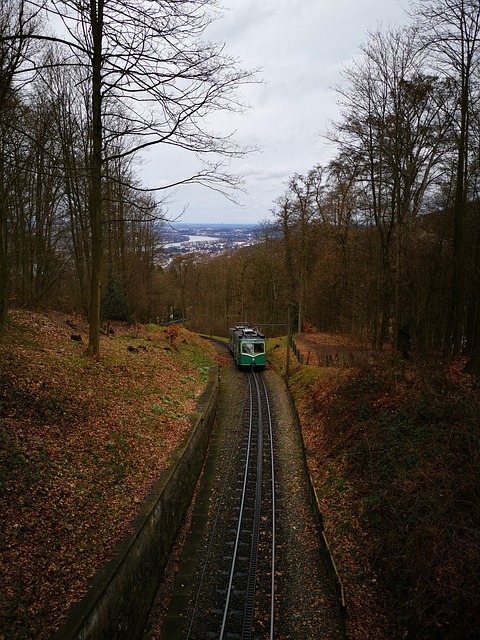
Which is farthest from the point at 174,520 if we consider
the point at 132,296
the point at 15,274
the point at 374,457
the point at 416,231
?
the point at 132,296

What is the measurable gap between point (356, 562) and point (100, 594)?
5428 millimetres

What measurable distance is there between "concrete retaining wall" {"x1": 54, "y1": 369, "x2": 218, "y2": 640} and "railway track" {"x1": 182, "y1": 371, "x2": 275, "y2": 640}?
917 millimetres

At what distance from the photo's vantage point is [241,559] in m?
9.84

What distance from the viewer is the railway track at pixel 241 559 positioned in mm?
8016

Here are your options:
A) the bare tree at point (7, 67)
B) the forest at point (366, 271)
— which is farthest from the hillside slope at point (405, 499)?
the bare tree at point (7, 67)

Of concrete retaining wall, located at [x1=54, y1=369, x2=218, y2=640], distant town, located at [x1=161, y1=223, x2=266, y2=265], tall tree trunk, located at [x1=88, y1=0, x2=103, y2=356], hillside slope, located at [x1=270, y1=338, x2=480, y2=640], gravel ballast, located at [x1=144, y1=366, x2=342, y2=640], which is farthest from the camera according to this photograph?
distant town, located at [x1=161, y1=223, x2=266, y2=265]

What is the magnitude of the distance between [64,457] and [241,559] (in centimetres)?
449

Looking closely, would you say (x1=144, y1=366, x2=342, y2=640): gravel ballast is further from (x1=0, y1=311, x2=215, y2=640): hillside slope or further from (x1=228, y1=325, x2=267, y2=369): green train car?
(x1=228, y1=325, x2=267, y2=369): green train car

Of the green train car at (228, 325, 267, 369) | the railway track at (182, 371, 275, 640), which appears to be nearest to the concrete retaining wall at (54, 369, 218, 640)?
the railway track at (182, 371, 275, 640)

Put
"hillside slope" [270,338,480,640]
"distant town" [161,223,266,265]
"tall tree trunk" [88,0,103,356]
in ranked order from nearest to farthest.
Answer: "hillside slope" [270,338,480,640] → "tall tree trunk" [88,0,103,356] → "distant town" [161,223,266,265]

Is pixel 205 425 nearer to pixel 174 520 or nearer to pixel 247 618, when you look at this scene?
pixel 174 520

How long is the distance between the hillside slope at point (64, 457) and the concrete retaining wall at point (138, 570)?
0.23 metres

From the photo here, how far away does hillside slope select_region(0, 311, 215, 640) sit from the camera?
239 inches

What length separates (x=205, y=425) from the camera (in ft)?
52.6
